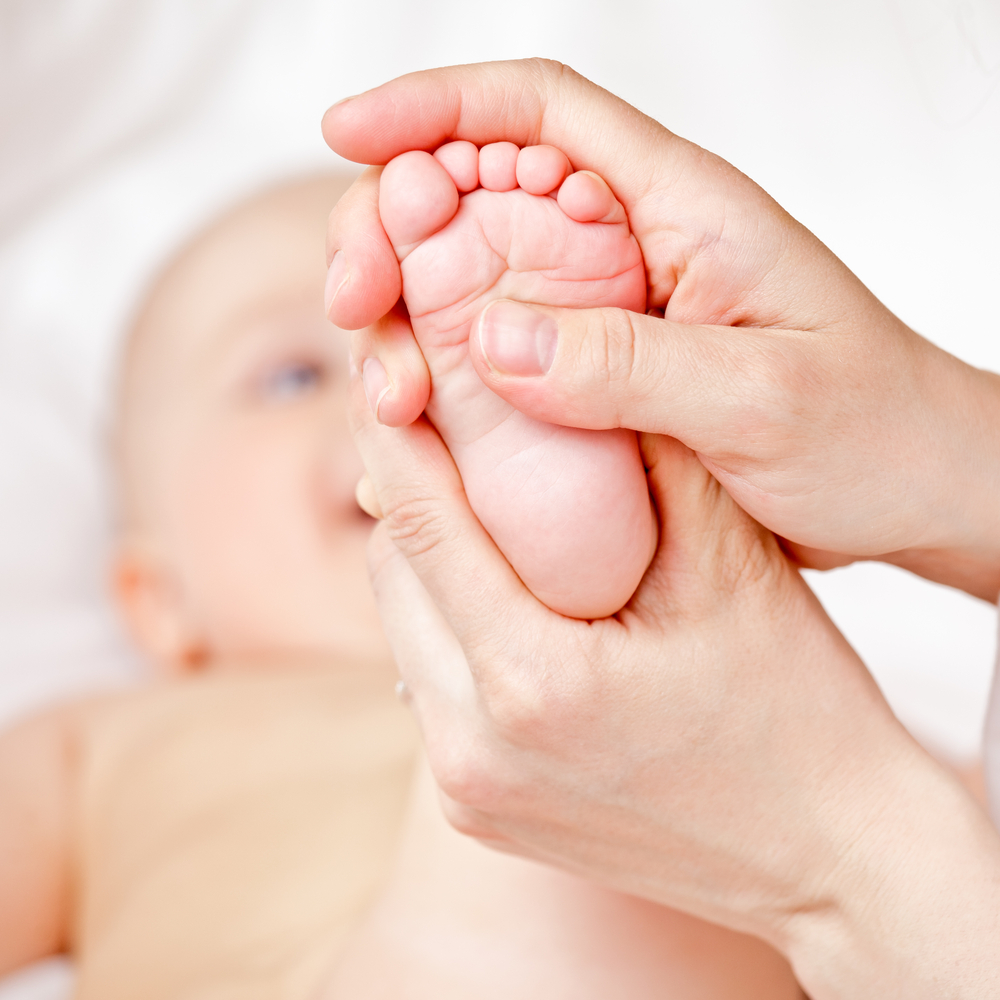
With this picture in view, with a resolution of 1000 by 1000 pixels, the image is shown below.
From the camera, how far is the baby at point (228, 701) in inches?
42.0

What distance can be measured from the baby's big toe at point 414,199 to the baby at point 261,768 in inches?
18.9

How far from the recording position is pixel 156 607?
162cm

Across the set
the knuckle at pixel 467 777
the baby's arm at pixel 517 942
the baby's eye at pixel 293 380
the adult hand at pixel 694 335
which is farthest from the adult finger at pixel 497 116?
the baby's eye at pixel 293 380

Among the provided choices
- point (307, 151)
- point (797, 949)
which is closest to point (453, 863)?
point (797, 949)

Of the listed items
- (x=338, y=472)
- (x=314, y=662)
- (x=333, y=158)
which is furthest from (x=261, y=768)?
(x=333, y=158)

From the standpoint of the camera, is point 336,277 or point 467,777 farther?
point 467,777

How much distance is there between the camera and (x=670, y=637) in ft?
2.08

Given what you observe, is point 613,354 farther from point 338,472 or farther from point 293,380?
point 293,380

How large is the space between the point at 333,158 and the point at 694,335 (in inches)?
58.4

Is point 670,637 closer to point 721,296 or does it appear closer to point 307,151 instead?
point 721,296

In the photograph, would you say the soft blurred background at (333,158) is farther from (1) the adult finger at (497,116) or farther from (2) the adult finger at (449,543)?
(2) the adult finger at (449,543)

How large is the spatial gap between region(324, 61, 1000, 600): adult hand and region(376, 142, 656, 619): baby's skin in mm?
16

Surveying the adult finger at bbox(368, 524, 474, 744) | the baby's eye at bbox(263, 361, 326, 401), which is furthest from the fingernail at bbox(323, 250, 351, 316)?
the baby's eye at bbox(263, 361, 326, 401)

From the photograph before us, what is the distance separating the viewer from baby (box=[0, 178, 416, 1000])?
1.07 m
